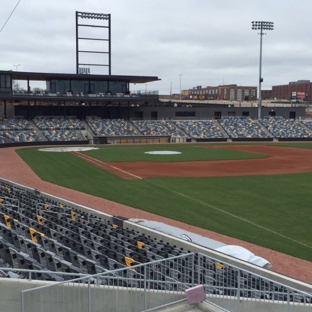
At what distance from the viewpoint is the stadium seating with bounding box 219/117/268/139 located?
243ft

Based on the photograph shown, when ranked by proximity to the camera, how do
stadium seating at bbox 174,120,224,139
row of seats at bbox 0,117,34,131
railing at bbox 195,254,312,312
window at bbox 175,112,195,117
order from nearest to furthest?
railing at bbox 195,254,312,312, row of seats at bbox 0,117,34,131, stadium seating at bbox 174,120,224,139, window at bbox 175,112,195,117

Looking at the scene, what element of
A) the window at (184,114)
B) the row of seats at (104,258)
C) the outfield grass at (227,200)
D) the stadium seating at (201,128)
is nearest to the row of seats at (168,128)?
the stadium seating at (201,128)

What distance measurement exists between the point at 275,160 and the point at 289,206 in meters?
22.8

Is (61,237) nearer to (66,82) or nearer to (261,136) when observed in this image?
(66,82)

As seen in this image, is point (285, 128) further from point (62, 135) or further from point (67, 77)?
point (62, 135)

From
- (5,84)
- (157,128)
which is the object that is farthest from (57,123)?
(157,128)

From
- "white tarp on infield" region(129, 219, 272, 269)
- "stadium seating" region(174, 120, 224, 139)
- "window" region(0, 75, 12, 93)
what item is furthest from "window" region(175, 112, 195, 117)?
"white tarp on infield" region(129, 219, 272, 269)

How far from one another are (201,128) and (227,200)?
→ 2079 inches

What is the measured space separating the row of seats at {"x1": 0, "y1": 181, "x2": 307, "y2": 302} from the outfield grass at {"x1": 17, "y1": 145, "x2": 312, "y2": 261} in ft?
16.8

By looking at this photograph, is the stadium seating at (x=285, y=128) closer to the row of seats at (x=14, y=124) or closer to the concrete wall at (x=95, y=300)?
the row of seats at (x=14, y=124)

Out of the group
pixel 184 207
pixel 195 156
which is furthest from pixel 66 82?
pixel 184 207

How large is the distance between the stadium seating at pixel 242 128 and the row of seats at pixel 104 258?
60501 millimetres

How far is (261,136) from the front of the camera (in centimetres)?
7406

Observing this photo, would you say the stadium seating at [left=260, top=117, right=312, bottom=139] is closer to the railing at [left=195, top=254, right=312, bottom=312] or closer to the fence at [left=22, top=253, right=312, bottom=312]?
the railing at [left=195, top=254, right=312, bottom=312]
